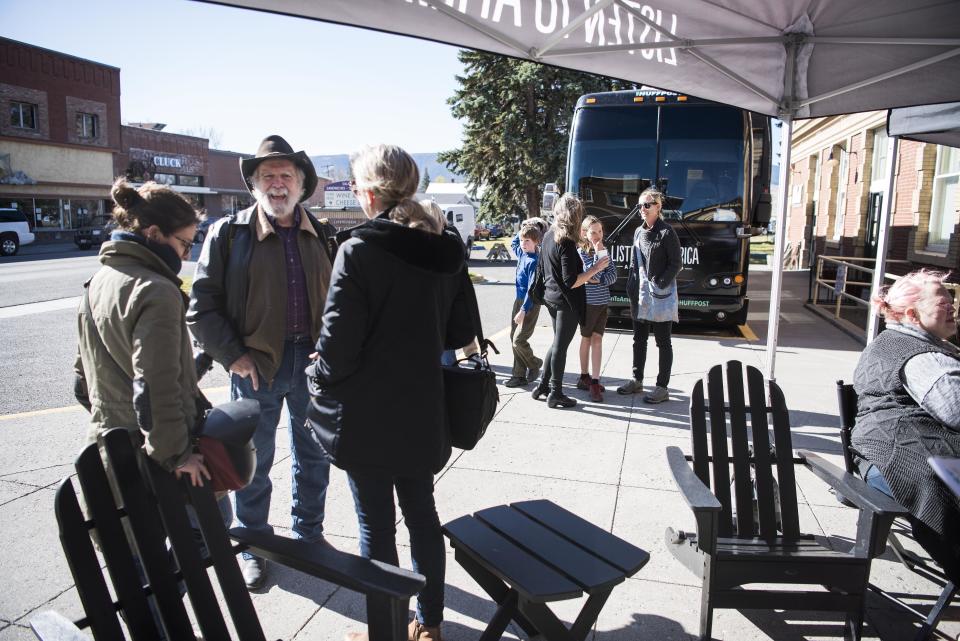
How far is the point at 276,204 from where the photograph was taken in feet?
9.63

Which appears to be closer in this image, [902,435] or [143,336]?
[143,336]

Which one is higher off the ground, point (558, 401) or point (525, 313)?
point (525, 313)

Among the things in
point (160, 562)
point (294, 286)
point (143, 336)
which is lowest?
point (160, 562)

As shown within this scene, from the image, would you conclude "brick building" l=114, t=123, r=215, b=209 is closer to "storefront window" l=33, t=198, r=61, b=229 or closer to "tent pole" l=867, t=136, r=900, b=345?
"storefront window" l=33, t=198, r=61, b=229

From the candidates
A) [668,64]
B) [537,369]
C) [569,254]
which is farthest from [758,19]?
[537,369]

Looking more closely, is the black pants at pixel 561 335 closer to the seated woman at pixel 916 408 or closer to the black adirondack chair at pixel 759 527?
the black adirondack chair at pixel 759 527

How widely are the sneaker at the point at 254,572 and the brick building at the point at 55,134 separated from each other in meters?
38.0

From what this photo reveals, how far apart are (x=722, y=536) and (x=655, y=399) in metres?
3.08

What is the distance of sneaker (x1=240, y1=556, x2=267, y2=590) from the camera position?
9.78 ft

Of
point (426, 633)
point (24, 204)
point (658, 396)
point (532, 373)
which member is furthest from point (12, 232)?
point (426, 633)

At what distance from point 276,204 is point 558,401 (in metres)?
3.54

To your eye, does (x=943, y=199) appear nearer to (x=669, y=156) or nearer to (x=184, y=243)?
(x=669, y=156)

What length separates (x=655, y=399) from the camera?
5957mm

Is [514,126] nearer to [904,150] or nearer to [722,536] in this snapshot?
[904,150]
